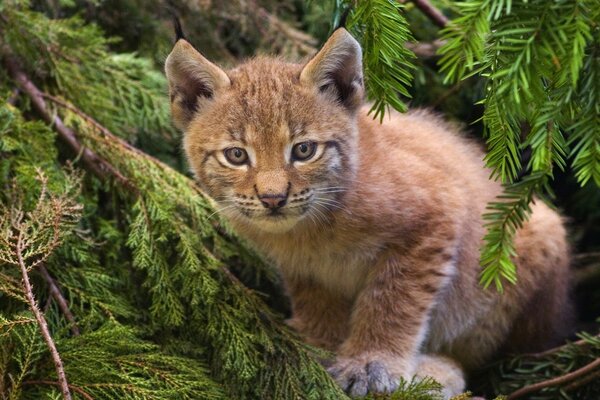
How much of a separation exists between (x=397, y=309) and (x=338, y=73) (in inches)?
45.0

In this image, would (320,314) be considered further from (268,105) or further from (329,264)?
(268,105)

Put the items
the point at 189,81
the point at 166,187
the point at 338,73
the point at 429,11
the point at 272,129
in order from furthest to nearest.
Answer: the point at 429,11
the point at 166,187
the point at 189,81
the point at 338,73
the point at 272,129

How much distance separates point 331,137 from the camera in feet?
11.1

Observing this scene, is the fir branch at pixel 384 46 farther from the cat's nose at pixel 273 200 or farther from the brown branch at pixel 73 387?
the brown branch at pixel 73 387

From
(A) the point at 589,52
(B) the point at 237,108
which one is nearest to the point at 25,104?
(B) the point at 237,108

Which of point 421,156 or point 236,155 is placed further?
point 421,156

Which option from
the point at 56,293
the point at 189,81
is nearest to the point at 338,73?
the point at 189,81

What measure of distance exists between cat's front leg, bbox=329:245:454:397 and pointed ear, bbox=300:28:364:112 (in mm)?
777

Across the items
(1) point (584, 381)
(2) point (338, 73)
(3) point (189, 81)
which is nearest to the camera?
(2) point (338, 73)

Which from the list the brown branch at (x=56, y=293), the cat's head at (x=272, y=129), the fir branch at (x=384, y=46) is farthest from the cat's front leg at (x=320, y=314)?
the fir branch at (x=384, y=46)

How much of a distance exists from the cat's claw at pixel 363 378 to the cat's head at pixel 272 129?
738mm

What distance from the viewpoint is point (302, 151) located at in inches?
130

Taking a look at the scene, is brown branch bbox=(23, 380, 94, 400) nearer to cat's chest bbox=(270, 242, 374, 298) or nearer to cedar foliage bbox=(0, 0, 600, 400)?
cedar foliage bbox=(0, 0, 600, 400)

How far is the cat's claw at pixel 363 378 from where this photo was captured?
3541 mm
